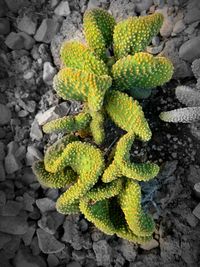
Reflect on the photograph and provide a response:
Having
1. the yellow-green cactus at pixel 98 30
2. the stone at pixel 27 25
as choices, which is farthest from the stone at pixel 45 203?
the stone at pixel 27 25

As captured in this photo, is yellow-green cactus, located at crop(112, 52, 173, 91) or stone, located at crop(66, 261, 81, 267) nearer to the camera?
yellow-green cactus, located at crop(112, 52, 173, 91)

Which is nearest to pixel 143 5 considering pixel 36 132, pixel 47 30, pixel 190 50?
pixel 190 50

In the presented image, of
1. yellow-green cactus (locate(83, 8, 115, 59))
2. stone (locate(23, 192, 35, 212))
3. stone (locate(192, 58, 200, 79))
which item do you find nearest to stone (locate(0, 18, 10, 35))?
yellow-green cactus (locate(83, 8, 115, 59))

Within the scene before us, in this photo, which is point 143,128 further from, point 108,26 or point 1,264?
point 1,264

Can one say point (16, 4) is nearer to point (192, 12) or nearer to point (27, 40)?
point (27, 40)

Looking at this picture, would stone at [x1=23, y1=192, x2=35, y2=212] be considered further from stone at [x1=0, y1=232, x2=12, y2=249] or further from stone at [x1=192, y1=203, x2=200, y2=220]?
stone at [x1=192, y1=203, x2=200, y2=220]

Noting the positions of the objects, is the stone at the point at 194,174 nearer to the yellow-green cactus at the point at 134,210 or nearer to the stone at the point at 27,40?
the yellow-green cactus at the point at 134,210

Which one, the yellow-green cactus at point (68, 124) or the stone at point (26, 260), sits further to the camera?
the stone at point (26, 260)
